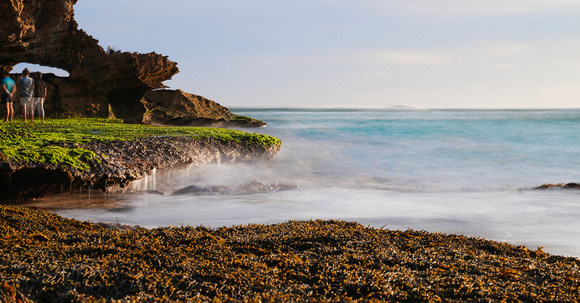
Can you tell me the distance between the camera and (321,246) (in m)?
4.75

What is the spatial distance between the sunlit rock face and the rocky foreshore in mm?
11443

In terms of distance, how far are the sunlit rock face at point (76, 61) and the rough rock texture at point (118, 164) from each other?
23.6ft

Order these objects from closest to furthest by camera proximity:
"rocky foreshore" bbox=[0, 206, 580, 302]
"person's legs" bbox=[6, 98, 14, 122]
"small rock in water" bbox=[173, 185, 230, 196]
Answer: "rocky foreshore" bbox=[0, 206, 580, 302] < "small rock in water" bbox=[173, 185, 230, 196] < "person's legs" bbox=[6, 98, 14, 122]

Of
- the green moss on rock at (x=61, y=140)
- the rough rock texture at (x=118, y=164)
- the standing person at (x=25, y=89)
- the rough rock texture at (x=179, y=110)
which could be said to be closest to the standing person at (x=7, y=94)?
the standing person at (x=25, y=89)

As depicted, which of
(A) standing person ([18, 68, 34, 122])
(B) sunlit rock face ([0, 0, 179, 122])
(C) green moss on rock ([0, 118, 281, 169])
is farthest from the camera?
(B) sunlit rock face ([0, 0, 179, 122])

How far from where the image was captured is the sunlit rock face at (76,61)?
14.8 meters

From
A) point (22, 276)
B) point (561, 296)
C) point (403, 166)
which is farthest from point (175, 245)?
point (403, 166)

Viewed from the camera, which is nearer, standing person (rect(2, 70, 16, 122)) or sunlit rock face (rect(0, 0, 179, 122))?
standing person (rect(2, 70, 16, 122))

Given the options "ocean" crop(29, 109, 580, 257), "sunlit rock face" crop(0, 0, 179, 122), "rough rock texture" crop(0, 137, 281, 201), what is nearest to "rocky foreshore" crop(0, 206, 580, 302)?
"ocean" crop(29, 109, 580, 257)

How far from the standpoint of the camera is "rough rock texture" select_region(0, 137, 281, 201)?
7395mm

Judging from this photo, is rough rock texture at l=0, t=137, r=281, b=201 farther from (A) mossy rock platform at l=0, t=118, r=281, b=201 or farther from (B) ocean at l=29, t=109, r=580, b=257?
(B) ocean at l=29, t=109, r=580, b=257

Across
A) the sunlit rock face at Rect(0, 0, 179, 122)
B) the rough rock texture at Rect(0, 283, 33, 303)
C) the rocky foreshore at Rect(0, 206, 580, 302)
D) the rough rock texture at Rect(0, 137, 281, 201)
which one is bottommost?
the rocky foreshore at Rect(0, 206, 580, 302)

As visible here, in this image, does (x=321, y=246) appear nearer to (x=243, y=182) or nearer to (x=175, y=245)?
(x=175, y=245)

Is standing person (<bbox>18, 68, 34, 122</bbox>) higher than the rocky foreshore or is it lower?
higher
